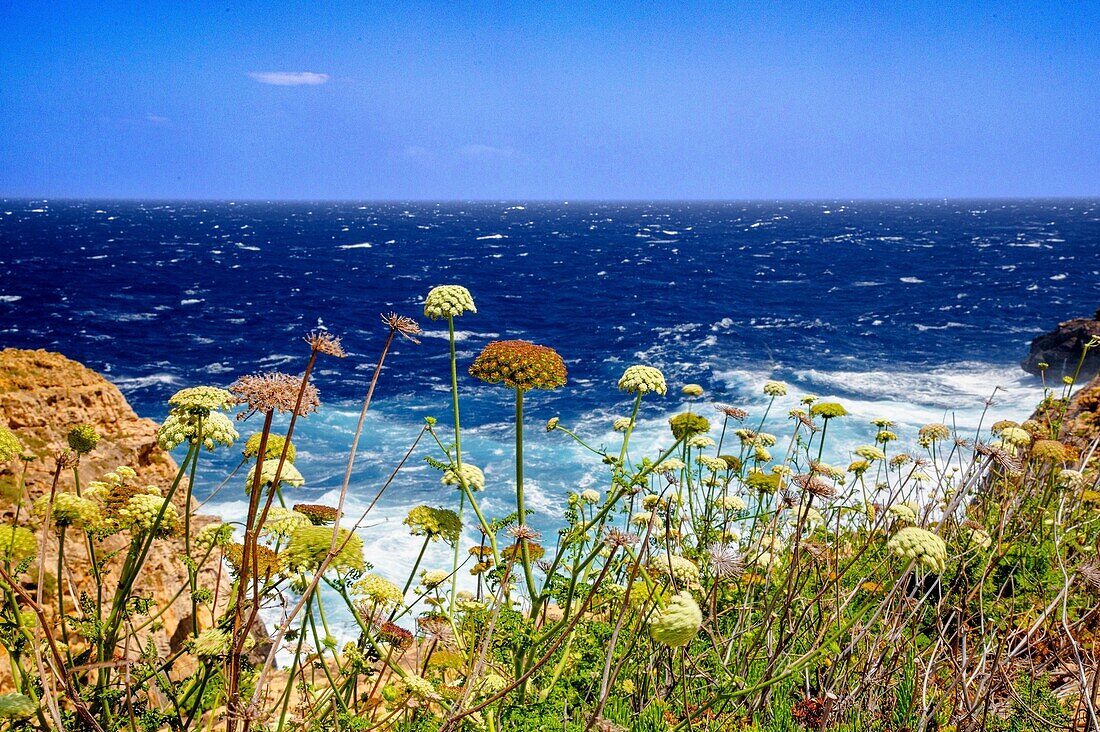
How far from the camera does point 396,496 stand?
16641 millimetres

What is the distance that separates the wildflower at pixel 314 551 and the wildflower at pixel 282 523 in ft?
0.14

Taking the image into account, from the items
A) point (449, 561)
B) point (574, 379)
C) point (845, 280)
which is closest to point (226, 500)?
point (449, 561)

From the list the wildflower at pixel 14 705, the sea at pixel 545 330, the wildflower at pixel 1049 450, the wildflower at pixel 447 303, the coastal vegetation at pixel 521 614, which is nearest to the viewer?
the wildflower at pixel 14 705

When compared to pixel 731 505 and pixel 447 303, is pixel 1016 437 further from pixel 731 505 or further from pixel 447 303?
pixel 447 303

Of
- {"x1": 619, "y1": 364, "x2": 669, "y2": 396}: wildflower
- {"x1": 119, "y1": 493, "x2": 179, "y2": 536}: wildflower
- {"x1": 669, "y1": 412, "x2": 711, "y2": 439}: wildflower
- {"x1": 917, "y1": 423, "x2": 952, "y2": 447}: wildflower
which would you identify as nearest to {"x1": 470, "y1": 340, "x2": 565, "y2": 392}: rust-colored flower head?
{"x1": 619, "y1": 364, "x2": 669, "y2": 396}: wildflower

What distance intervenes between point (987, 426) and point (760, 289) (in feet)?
131

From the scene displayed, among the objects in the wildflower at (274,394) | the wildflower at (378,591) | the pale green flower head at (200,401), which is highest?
the wildflower at (274,394)

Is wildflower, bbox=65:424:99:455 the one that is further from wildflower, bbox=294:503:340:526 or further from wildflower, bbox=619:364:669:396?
wildflower, bbox=619:364:669:396

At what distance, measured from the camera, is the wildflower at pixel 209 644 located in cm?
165

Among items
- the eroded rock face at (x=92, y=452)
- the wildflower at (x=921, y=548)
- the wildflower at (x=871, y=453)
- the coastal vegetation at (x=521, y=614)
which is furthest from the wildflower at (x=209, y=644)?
the eroded rock face at (x=92, y=452)

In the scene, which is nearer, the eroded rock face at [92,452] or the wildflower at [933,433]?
the wildflower at [933,433]

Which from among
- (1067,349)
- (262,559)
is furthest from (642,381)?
(1067,349)

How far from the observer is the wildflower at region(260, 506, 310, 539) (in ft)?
7.34

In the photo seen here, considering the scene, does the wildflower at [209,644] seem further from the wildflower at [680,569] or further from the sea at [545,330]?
the wildflower at [680,569]
